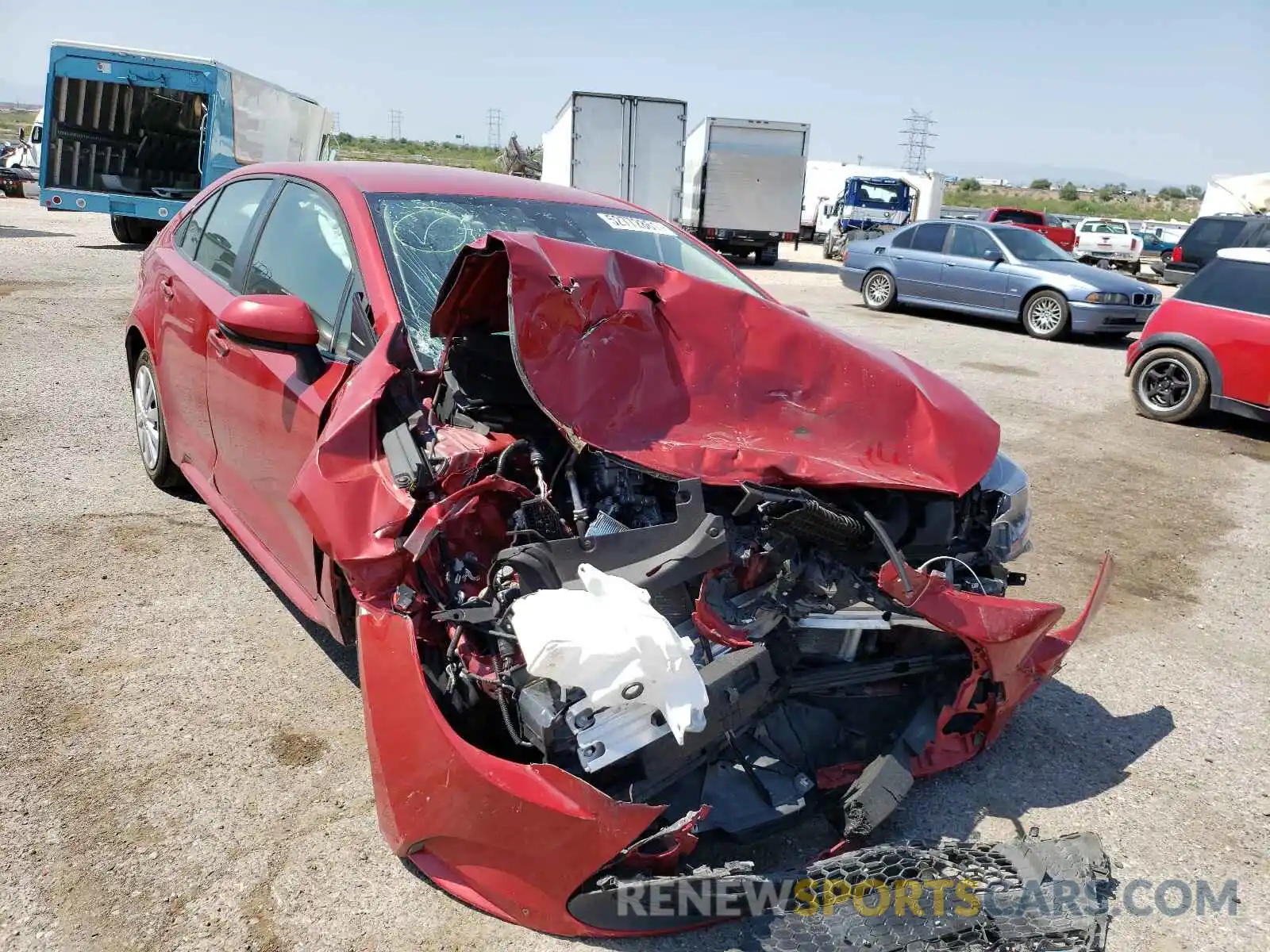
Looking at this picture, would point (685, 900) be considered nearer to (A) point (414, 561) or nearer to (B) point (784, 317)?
(A) point (414, 561)

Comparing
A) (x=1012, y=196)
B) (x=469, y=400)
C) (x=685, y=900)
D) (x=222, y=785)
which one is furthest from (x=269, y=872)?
(x=1012, y=196)

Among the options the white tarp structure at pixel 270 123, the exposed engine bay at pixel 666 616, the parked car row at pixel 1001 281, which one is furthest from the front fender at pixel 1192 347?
the white tarp structure at pixel 270 123

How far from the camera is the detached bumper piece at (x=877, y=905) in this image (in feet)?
7.08

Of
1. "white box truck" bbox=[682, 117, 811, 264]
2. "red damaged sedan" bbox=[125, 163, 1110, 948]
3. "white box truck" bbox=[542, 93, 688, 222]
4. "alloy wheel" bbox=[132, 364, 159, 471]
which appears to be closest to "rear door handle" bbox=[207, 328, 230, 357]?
"red damaged sedan" bbox=[125, 163, 1110, 948]

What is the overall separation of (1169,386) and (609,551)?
7.81 metres

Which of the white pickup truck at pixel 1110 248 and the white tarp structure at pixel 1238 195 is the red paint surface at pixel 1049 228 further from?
the white tarp structure at pixel 1238 195

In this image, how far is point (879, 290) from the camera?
47.8ft

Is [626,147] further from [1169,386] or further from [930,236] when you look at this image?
[1169,386]

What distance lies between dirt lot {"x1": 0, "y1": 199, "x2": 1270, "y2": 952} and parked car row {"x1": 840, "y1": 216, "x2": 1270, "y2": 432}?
7.43 feet

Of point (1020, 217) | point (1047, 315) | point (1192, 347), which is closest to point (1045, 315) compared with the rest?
point (1047, 315)

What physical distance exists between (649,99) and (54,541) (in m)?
17.3

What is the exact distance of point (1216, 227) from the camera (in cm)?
1741

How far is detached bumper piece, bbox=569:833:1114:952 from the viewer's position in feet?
7.08

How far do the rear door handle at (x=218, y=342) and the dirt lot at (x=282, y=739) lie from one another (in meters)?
1.05
